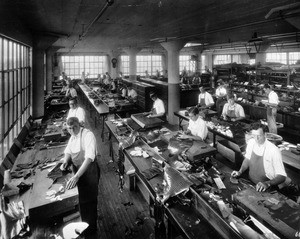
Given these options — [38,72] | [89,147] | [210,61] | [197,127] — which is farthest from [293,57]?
[89,147]

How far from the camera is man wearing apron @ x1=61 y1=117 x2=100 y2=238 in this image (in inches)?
153

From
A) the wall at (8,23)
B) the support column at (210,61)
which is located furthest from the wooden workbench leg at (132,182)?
the support column at (210,61)

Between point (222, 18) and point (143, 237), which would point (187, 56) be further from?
point (143, 237)

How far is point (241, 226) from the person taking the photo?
2.42 m

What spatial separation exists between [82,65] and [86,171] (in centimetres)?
2306

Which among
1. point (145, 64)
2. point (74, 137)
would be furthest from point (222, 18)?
point (145, 64)

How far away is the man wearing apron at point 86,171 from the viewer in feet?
12.7

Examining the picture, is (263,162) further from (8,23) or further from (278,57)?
(278,57)

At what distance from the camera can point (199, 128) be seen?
6.10 metres

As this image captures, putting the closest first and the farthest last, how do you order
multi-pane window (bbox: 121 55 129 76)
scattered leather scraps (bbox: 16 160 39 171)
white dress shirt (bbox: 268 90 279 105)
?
scattered leather scraps (bbox: 16 160 39 171), white dress shirt (bbox: 268 90 279 105), multi-pane window (bbox: 121 55 129 76)

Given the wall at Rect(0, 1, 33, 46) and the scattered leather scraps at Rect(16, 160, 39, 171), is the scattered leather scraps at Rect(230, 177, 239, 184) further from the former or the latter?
the wall at Rect(0, 1, 33, 46)

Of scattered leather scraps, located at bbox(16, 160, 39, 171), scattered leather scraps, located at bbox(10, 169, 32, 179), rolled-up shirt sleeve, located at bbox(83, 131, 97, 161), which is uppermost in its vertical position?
rolled-up shirt sleeve, located at bbox(83, 131, 97, 161)

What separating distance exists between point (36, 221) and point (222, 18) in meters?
7.00

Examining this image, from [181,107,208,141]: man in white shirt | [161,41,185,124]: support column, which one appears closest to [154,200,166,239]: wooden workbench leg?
[181,107,208,141]: man in white shirt
